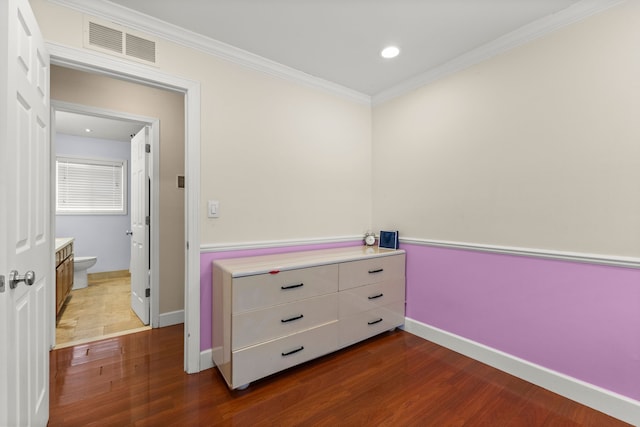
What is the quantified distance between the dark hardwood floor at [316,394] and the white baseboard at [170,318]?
49 cm

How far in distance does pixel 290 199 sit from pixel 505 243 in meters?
1.80

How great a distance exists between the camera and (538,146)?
198cm

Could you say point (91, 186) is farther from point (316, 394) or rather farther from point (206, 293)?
point (316, 394)

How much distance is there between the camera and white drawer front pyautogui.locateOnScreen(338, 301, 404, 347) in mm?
2342

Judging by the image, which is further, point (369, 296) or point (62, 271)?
point (62, 271)

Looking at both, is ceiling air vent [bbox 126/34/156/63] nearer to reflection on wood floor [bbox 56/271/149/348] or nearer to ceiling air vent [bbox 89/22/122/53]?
ceiling air vent [bbox 89/22/122/53]

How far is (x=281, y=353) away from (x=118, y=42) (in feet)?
7.77

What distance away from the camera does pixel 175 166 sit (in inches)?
119

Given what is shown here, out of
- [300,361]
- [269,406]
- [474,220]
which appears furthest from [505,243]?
[269,406]

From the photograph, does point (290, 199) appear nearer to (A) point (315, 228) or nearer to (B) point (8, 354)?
(A) point (315, 228)

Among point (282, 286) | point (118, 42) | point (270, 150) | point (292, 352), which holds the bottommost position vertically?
point (292, 352)

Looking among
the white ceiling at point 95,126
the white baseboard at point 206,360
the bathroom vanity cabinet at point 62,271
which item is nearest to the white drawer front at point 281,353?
the white baseboard at point 206,360

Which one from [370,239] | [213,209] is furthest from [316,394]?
[370,239]

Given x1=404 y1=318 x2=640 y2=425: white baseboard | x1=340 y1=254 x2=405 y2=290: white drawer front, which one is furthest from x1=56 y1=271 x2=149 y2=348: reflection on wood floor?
x1=404 y1=318 x2=640 y2=425: white baseboard
